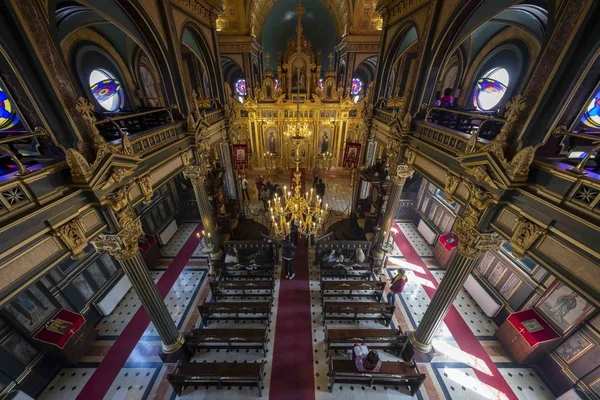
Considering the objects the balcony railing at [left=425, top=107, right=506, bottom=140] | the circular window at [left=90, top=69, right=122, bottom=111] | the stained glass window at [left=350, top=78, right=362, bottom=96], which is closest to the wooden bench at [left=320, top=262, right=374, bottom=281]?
the balcony railing at [left=425, top=107, right=506, bottom=140]

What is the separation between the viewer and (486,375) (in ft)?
17.5

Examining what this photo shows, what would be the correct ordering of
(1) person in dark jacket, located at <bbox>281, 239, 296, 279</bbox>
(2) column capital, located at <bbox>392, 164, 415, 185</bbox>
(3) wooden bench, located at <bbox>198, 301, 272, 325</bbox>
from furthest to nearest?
(1) person in dark jacket, located at <bbox>281, 239, 296, 279</bbox>
(2) column capital, located at <bbox>392, 164, 415, 185</bbox>
(3) wooden bench, located at <bbox>198, 301, 272, 325</bbox>

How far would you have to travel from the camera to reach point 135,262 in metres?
4.36

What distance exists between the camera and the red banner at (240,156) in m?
10.5

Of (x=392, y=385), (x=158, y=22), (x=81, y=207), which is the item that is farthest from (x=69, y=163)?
(x=392, y=385)

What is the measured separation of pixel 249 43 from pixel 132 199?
44.5 ft

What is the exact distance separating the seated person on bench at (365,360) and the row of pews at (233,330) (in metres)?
2.13

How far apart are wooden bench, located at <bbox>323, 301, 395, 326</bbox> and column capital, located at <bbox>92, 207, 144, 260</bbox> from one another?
4.95m

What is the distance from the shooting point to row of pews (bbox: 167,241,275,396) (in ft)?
15.6

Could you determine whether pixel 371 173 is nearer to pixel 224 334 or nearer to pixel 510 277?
pixel 510 277

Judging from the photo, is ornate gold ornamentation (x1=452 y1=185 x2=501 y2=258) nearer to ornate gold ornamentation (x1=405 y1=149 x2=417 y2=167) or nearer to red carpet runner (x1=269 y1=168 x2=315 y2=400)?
ornate gold ornamentation (x1=405 y1=149 x2=417 y2=167)

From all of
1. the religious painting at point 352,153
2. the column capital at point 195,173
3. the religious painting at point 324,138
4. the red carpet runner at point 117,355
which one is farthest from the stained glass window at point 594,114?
the red carpet runner at point 117,355

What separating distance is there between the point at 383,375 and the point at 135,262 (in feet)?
18.7

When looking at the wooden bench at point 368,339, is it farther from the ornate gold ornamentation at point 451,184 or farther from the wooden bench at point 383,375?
the ornate gold ornamentation at point 451,184
